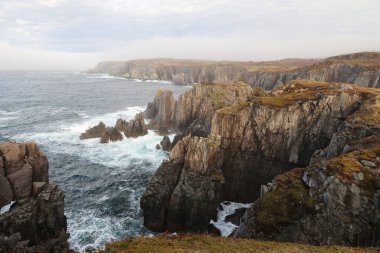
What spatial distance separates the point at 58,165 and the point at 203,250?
154ft

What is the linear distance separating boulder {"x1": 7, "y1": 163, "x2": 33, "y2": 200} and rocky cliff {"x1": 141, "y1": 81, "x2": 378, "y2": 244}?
14.4 m

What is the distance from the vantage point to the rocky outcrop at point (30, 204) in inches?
1261

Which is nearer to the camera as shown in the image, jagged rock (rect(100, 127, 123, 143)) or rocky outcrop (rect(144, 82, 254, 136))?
jagged rock (rect(100, 127, 123, 143))

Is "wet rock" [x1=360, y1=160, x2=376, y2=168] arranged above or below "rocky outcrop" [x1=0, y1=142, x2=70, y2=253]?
above

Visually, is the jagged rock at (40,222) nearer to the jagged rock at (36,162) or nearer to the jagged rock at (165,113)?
the jagged rock at (36,162)

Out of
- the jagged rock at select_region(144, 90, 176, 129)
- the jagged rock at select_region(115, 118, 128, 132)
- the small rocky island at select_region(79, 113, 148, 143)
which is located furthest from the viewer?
the jagged rock at select_region(144, 90, 176, 129)

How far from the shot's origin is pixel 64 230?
117 ft

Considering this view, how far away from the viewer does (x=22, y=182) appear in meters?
37.4

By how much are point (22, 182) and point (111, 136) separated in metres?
35.6

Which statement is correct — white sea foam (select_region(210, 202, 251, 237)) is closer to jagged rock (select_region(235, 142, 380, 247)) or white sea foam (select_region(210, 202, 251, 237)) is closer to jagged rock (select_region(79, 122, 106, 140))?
jagged rock (select_region(235, 142, 380, 247))

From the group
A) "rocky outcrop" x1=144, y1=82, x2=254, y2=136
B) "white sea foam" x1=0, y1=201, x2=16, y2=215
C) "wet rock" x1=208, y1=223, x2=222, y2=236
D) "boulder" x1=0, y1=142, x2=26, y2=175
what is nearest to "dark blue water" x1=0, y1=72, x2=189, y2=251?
"rocky outcrop" x1=144, y1=82, x2=254, y2=136

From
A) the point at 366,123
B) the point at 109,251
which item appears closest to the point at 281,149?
the point at 366,123

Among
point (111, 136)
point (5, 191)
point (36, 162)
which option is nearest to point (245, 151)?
point (36, 162)

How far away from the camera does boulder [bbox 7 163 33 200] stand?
120 feet
